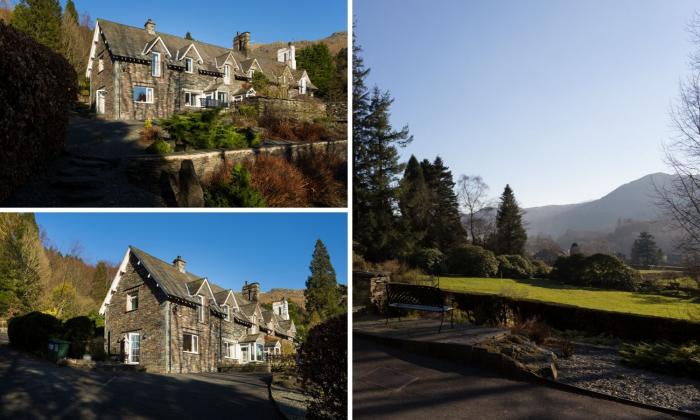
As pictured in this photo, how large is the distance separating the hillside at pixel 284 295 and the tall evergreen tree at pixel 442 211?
60.6 feet

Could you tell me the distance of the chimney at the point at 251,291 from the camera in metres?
3.77

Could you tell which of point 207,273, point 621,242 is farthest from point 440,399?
point 621,242

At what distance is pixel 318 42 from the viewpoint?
3.43m

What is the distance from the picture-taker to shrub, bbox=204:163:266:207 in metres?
2.87

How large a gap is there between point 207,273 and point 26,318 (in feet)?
4.81

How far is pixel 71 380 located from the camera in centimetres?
374

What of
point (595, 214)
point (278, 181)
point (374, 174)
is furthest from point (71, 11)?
point (595, 214)

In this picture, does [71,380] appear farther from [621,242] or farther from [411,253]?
[621,242]

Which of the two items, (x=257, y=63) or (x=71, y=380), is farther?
(x=71, y=380)

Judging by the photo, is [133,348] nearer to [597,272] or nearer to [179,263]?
[179,263]

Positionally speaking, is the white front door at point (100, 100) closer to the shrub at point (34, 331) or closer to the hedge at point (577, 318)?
the shrub at point (34, 331)

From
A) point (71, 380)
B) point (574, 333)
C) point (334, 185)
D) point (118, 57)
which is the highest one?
point (118, 57)

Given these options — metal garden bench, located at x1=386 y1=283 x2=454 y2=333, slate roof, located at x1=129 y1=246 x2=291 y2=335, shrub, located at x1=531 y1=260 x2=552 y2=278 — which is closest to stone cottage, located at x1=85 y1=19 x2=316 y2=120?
slate roof, located at x1=129 y1=246 x2=291 y2=335

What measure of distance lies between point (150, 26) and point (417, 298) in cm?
742
